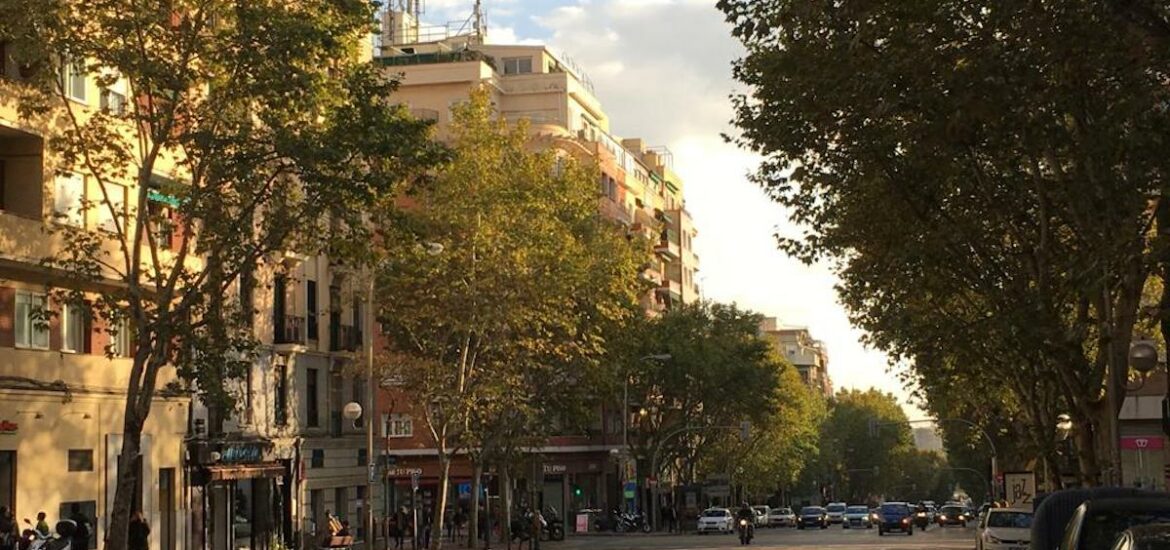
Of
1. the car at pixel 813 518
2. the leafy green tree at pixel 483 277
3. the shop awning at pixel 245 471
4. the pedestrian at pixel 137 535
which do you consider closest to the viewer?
the pedestrian at pixel 137 535

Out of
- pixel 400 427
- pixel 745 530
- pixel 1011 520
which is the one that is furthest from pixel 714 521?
pixel 1011 520

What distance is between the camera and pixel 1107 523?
1791 cm

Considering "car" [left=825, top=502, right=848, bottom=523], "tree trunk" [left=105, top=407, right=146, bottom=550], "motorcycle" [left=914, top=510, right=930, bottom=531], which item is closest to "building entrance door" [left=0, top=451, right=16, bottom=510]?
"tree trunk" [left=105, top=407, right=146, bottom=550]

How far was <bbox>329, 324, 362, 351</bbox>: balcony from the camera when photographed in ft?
181

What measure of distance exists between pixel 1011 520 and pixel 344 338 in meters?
27.3

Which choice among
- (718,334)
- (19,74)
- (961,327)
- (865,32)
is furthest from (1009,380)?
(718,334)

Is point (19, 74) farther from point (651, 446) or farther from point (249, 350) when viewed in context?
point (651, 446)

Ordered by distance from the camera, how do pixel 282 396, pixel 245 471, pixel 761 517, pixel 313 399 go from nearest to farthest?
pixel 245 471, pixel 282 396, pixel 313 399, pixel 761 517

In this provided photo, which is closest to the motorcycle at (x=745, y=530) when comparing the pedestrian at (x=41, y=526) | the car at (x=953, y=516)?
the pedestrian at (x=41, y=526)

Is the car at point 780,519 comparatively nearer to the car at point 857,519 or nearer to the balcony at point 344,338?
the car at point 857,519

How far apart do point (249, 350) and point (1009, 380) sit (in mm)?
21774

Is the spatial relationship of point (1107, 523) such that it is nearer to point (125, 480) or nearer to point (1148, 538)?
point (1148, 538)

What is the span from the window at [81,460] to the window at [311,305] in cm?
1611

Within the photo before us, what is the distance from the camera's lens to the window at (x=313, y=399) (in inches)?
2101
